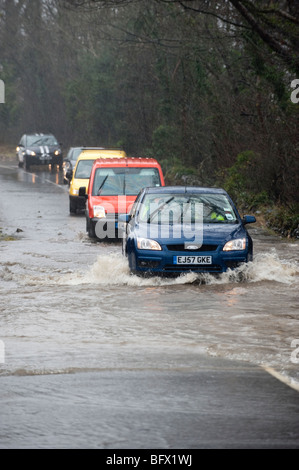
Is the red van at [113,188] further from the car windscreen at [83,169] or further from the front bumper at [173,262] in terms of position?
the front bumper at [173,262]

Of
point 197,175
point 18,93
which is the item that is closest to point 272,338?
point 197,175

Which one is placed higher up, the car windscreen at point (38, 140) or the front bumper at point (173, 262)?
the front bumper at point (173, 262)

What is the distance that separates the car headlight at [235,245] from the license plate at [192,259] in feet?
0.94

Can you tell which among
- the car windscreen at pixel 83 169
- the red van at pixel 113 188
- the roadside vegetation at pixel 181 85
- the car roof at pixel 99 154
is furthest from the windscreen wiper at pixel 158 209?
the car roof at pixel 99 154

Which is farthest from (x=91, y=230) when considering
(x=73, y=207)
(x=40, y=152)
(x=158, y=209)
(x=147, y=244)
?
(x=40, y=152)

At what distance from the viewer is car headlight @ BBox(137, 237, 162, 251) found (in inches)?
532

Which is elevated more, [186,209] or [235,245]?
[186,209]

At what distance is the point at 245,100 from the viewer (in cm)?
2873

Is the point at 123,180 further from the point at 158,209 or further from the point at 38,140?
the point at 38,140

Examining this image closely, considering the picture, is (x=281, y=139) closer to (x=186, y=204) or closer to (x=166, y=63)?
(x=186, y=204)

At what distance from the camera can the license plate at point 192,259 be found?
44.0 feet

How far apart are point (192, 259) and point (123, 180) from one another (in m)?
8.22

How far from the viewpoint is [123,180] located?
21.4m

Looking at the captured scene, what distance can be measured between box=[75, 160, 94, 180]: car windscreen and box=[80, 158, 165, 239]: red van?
16.9ft
